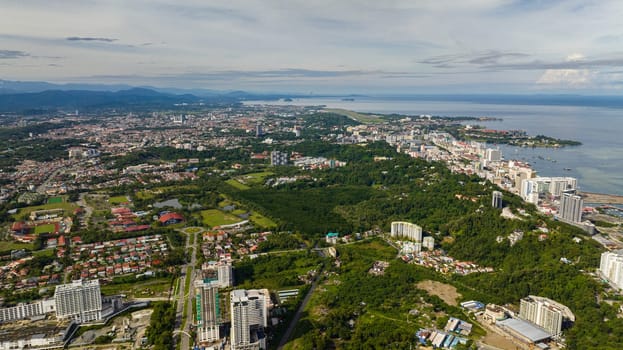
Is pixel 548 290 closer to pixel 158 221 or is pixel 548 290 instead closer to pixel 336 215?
pixel 336 215

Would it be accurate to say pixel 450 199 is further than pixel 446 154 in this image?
No

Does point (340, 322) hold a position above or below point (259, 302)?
below

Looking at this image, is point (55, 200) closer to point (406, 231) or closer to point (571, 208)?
point (406, 231)

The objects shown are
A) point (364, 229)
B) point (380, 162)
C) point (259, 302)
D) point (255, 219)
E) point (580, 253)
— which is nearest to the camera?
point (259, 302)

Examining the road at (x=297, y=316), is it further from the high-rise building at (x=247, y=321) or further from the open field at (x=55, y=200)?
the open field at (x=55, y=200)

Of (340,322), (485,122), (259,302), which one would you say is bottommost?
(340,322)

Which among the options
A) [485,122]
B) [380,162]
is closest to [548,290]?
[380,162]

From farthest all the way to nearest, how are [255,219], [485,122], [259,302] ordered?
1. [485,122]
2. [255,219]
3. [259,302]
